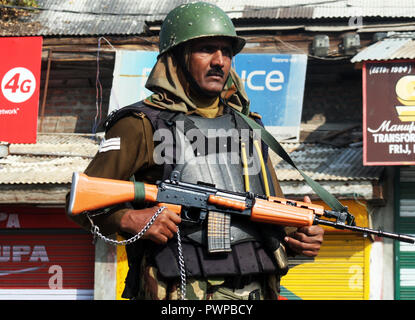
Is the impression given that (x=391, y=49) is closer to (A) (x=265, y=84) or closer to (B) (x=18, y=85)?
(A) (x=265, y=84)

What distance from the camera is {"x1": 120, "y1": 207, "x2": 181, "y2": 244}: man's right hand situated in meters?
3.13

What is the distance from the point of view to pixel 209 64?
351 cm

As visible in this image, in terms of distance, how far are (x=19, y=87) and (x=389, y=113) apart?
605 cm

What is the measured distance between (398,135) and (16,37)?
6.53 meters

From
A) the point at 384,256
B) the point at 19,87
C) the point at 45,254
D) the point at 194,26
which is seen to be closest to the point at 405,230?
the point at 384,256

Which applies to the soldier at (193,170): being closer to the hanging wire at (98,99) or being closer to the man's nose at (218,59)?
the man's nose at (218,59)

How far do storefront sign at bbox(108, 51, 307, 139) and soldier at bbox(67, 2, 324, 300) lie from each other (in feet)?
23.0

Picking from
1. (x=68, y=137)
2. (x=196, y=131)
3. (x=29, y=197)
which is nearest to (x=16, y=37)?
(x=68, y=137)

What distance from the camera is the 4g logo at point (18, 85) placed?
1066 centimetres

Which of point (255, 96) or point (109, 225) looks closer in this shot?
point (109, 225)
